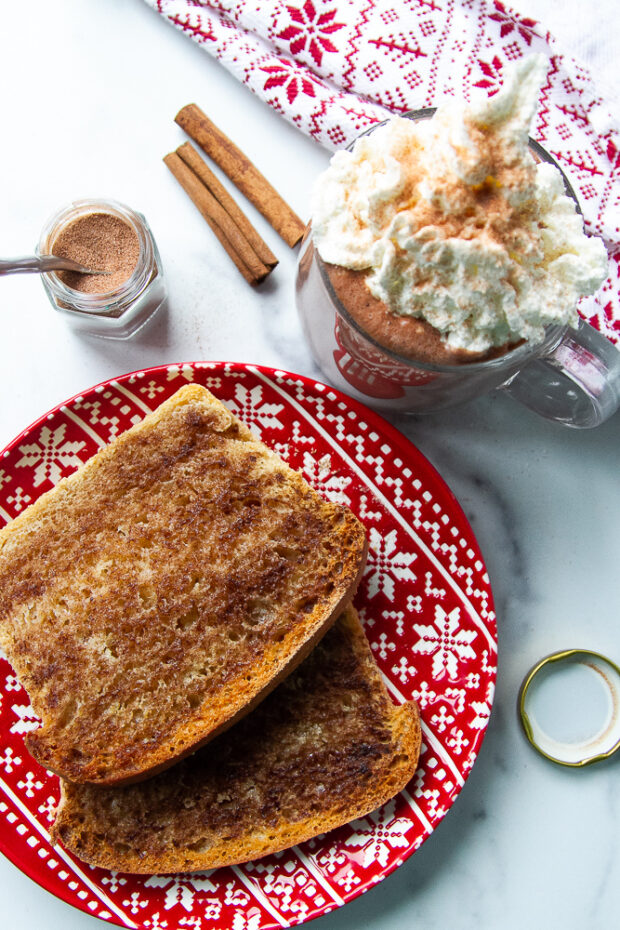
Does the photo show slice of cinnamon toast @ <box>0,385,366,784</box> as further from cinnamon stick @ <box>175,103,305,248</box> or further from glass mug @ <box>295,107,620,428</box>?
cinnamon stick @ <box>175,103,305,248</box>

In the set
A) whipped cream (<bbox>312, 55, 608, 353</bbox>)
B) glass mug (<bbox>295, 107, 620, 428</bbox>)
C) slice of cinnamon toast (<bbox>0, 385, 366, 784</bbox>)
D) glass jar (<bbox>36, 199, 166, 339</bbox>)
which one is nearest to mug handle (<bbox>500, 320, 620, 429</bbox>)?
glass mug (<bbox>295, 107, 620, 428</bbox>)

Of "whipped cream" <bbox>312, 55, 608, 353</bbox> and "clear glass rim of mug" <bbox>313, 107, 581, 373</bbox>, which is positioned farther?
"clear glass rim of mug" <bbox>313, 107, 581, 373</bbox>

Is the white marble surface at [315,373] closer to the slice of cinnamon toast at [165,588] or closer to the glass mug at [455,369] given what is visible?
the glass mug at [455,369]

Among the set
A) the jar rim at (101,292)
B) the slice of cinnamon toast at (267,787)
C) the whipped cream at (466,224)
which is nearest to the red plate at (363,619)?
the slice of cinnamon toast at (267,787)

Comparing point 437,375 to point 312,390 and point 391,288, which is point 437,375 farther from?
point 312,390

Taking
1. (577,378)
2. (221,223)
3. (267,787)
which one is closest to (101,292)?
(221,223)

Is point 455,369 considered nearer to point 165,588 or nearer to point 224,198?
point 165,588
